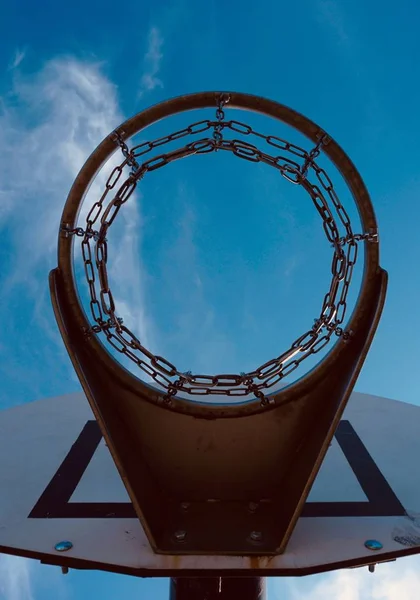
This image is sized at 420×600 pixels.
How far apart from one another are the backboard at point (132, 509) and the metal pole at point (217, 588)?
62 cm

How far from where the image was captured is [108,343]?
10.0 feet

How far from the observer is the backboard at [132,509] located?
249cm

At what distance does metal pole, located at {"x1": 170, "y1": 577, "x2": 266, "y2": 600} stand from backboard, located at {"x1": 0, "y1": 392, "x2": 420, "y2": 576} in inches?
24.4

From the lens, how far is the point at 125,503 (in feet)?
10.2

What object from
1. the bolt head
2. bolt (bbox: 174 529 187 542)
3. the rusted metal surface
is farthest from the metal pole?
the bolt head

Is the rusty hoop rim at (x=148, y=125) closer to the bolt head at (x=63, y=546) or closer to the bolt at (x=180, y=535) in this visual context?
the bolt at (x=180, y=535)

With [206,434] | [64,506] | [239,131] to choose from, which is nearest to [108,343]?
[206,434]

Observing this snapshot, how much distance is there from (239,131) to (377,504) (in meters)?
2.20

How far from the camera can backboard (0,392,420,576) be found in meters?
2.49

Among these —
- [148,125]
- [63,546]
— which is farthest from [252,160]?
[63,546]

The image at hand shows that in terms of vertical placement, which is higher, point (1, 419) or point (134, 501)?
point (1, 419)

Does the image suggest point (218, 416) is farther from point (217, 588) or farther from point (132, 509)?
point (217, 588)

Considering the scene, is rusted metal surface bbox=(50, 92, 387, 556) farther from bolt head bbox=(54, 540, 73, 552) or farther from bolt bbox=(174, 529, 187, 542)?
bolt head bbox=(54, 540, 73, 552)

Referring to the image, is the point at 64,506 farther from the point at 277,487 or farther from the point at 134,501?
the point at 277,487
